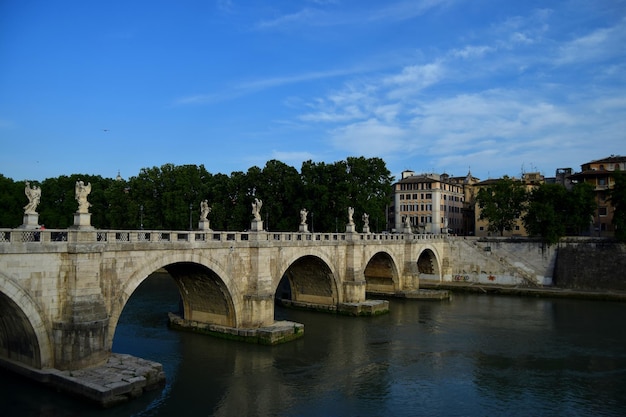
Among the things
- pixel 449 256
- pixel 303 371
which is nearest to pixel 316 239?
pixel 303 371

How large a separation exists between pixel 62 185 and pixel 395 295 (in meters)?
52.9

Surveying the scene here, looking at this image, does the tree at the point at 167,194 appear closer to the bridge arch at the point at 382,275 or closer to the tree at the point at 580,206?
the bridge arch at the point at 382,275

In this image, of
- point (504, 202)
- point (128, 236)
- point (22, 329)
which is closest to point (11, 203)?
point (128, 236)

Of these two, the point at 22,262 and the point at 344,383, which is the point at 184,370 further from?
the point at 22,262

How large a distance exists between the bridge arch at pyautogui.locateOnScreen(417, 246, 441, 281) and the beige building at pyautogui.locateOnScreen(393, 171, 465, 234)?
16.8 m

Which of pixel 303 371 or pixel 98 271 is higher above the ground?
pixel 98 271

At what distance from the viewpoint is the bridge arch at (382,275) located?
5125cm

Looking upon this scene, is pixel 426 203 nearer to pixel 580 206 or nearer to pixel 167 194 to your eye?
pixel 580 206

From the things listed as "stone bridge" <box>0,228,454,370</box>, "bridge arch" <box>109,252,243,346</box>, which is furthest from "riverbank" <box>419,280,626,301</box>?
"bridge arch" <box>109,252,243,346</box>

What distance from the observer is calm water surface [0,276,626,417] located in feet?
66.7

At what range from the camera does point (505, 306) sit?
45.4 m

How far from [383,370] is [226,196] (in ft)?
149

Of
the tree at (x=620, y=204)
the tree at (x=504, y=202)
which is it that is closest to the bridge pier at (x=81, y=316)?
the tree at (x=620, y=204)

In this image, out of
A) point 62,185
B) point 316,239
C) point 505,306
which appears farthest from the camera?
point 62,185
